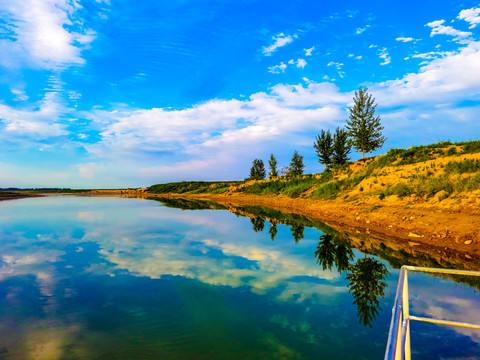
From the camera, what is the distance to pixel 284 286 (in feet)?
22.9

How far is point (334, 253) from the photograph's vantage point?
10133mm

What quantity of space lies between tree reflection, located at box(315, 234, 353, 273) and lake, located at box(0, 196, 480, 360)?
0.08 m

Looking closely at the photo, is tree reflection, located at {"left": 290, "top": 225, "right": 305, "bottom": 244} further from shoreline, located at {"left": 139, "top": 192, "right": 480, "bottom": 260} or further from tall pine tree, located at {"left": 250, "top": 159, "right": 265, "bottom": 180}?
tall pine tree, located at {"left": 250, "top": 159, "right": 265, "bottom": 180}

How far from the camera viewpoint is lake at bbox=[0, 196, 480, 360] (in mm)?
4266

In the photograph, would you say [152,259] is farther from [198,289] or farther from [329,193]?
[329,193]

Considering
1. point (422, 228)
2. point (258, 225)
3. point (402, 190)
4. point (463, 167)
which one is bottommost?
point (258, 225)

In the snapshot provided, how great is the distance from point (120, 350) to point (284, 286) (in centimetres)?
431

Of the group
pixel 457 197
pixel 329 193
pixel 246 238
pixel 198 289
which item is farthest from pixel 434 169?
pixel 198 289

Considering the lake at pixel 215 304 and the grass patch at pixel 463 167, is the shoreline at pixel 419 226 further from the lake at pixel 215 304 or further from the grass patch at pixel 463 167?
the grass patch at pixel 463 167

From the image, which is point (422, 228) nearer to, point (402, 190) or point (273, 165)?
point (402, 190)

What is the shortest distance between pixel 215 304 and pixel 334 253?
242 inches

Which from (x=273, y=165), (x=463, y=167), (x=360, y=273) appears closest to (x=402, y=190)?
(x=463, y=167)

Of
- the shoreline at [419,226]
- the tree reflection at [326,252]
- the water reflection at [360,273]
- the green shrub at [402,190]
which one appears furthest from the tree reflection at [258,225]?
the green shrub at [402,190]

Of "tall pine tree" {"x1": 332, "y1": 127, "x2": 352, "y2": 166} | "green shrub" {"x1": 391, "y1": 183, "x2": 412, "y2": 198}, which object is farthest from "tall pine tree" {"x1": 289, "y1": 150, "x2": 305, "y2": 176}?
"green shrub" {"x1": 391, "y1": 183, "x2": 412, "y2": 198}
